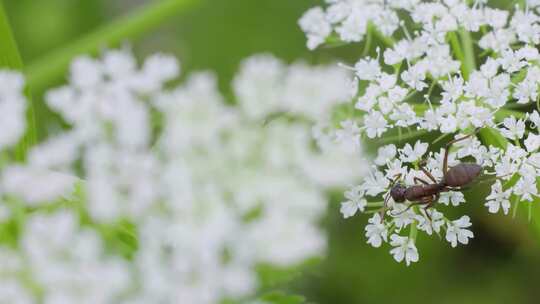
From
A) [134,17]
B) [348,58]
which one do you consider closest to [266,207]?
[134,17]

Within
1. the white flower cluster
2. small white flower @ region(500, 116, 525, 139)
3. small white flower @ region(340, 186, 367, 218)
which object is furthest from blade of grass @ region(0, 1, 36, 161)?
small white flower @ region(500, 116, 525, 139)

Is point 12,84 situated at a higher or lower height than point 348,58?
lower

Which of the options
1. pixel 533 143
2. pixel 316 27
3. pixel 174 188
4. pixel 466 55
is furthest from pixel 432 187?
pixel 174 188

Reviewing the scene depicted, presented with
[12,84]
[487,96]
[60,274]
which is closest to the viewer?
[60,274]

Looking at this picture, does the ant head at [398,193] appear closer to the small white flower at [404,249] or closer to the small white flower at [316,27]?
the small white flower at [404,249]

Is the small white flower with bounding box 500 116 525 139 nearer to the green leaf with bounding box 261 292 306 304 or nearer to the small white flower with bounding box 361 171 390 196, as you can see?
the small white flower with bounding box 361 171 390 196

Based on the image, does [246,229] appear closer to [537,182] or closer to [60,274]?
[60,274]
